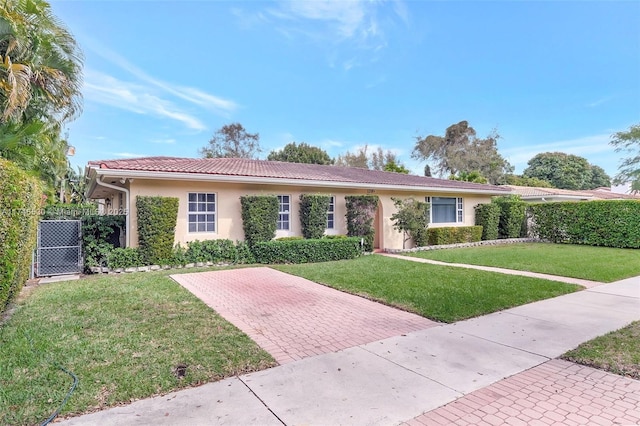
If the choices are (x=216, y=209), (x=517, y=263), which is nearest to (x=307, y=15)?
(x=216, y=209)

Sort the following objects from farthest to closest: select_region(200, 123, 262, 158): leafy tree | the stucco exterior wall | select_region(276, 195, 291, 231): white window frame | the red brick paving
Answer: select_region(200, 123, 262, 158): leafy tree → select_region(276, 195, 291, 231): white window frame → the stucco exterior wall → the red brick paving

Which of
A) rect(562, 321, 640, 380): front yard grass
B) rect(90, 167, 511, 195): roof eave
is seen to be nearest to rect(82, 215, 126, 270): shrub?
rect(90, 167, 511, 195): roof eave

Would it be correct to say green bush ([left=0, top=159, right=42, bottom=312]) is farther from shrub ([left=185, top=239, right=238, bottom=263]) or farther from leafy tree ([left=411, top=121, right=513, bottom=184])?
leafy tree ([left=411, top=121, right=513, bottom=184])

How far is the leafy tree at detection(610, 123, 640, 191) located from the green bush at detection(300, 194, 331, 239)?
21693 mm

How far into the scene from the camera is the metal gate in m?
9.87

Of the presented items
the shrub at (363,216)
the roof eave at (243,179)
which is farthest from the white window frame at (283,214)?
the shrub at (363,216)

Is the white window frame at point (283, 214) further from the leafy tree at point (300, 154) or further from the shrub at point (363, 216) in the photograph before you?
the leafy tree at point (300, 154)

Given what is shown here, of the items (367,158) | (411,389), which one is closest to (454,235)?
(411,389)

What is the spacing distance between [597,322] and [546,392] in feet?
11.1

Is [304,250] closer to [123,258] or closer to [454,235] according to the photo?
[123,258]

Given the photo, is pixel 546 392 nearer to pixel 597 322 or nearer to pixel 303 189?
pixel 597 322

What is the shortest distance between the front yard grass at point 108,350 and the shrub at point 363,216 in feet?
28.6

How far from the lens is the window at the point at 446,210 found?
61.7 ft

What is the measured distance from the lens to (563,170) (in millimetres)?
55719
